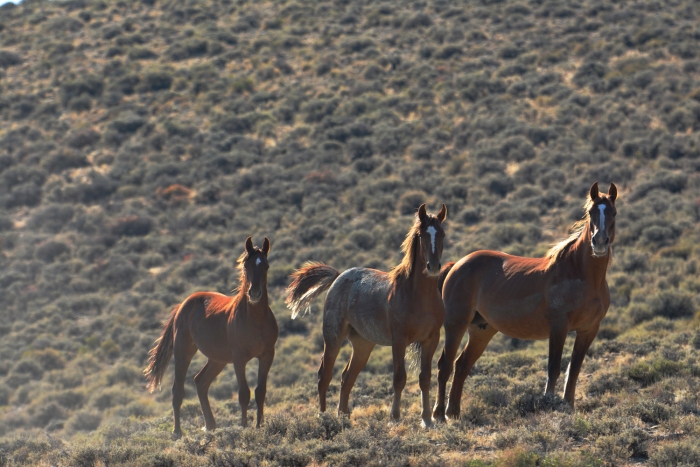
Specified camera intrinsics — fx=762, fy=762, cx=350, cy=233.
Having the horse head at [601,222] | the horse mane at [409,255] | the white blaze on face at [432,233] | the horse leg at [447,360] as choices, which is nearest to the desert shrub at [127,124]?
the horse leg at [447,360]

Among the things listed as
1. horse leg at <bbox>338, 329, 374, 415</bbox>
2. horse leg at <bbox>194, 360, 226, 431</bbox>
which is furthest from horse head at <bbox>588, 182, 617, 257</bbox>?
horse leg at <bbox>194, 360, 226, 431</bbox>

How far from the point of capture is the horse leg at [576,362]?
9320 millimetres

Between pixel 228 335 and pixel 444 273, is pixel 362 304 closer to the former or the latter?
pixel 444 273

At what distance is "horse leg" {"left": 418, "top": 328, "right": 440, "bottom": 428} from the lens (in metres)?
9.09

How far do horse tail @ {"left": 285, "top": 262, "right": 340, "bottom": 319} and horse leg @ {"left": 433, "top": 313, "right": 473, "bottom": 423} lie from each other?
190 centimetres

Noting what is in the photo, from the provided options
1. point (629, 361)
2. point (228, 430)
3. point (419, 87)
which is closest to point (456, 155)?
point (419, 87)

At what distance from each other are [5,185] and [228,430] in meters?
27.7

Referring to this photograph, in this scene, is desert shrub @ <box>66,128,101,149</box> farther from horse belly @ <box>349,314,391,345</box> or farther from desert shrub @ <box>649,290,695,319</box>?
horse belly @ <box>349,314,391,345</box>

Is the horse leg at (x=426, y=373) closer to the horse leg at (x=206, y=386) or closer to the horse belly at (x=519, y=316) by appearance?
Answer: the horse belly at (x=519, y=316)

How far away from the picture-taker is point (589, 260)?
30.2 ft

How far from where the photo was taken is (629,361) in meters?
12.8

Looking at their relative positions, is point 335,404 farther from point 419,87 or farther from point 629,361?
point 419,87

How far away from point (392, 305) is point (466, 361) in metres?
1.65

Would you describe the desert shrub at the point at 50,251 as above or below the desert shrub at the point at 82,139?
below
